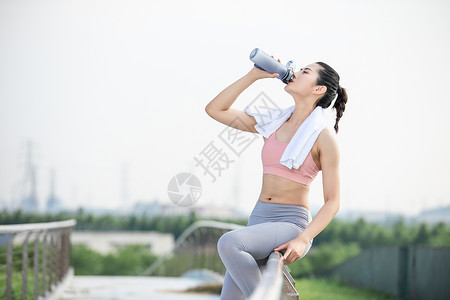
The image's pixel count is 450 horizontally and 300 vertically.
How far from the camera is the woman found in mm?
1729

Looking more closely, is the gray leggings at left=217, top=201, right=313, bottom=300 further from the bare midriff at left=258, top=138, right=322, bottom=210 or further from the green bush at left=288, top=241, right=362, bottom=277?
the green bush at left=288, top=241, right=362, bottom=277

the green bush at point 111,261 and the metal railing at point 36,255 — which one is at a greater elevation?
the metal railing at point 36,255

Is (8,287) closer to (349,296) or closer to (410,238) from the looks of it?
(349,296)

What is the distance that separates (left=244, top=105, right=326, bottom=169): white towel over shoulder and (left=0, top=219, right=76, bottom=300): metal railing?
5.90ft

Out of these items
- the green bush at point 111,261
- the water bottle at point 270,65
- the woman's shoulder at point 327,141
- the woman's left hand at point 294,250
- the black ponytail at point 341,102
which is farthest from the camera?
the green bush at point 111,261

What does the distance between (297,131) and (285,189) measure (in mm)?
199

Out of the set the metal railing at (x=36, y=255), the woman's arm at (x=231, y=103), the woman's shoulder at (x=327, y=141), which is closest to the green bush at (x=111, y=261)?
the metal railing at (x=36, y=255)

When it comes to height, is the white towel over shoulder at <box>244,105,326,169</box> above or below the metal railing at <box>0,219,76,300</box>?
above

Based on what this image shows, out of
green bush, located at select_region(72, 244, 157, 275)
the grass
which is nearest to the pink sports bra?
the grass

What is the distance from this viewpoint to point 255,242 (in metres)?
1.75

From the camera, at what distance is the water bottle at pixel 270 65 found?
77.2 inches

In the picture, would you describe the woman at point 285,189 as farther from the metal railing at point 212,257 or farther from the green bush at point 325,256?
the green bush at point 325,256

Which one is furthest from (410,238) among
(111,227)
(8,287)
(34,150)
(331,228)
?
(8,287)

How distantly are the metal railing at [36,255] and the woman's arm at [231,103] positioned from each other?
1667mm
